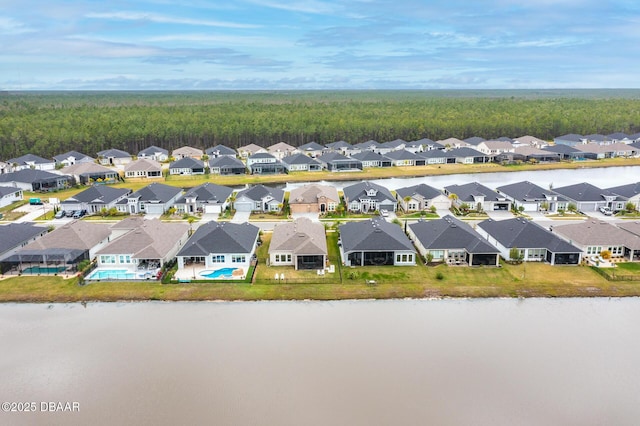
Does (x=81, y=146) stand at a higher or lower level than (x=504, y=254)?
higher

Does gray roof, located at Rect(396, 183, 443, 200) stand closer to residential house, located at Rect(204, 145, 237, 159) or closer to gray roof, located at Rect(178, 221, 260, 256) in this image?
gray roof, located at Rect(178, 221, 260, 256)

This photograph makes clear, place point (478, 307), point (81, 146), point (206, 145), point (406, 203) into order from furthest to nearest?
point (206, 145) → point (81, 146) → point (406, 203) → point (478, 307)

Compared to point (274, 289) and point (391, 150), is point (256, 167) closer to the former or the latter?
point (391, 150)

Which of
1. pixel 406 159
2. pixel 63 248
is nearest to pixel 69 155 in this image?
pixel 63 248

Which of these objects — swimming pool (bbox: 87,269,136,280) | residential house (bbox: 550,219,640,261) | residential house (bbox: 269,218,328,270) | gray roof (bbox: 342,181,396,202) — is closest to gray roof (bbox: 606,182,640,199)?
residential house (bbox: 550,219,640,261)

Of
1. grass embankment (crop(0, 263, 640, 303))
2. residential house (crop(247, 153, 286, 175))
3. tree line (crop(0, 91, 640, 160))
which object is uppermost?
tree line (crop(0, 91, 640, 160))

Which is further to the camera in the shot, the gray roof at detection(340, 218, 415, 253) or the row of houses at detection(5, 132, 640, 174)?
the row of houses at detection(5, 132, 640, 174)

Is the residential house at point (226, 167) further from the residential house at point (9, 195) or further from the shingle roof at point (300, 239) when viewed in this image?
the shingle roof at point (300, 239)

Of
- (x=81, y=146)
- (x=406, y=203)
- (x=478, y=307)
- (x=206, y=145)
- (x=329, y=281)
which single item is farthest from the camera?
(x=206, y=145)

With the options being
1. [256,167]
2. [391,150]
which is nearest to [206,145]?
[256,167]
